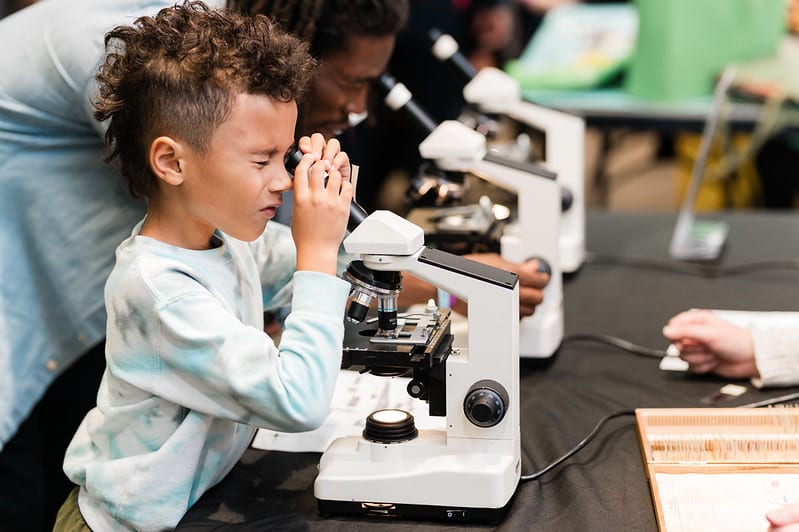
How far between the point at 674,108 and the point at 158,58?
7.87ft

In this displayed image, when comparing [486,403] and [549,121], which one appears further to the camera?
[549,121]

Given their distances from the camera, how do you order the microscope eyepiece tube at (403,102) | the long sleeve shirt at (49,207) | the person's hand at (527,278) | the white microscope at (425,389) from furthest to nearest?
the microscope eyepiece tube at (403,102) → the person's hand at (527,278) → the long sleeve shirt at (49,207) → the white microscope at (425,389)

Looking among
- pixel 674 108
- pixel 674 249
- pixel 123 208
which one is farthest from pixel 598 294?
pixel 674 108

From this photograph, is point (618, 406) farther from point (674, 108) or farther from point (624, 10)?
point (624, 10)

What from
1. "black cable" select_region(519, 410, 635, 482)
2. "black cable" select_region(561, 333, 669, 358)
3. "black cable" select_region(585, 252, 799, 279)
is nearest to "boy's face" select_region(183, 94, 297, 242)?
"black cable" select_region(519, 410, 635, 482)

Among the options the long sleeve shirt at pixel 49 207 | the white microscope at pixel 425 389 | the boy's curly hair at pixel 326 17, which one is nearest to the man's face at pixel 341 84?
the boy's curly hair at pixel 326 17

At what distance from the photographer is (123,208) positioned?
4.64ft

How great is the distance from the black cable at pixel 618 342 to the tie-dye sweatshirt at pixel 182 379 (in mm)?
681

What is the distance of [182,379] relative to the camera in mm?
1057

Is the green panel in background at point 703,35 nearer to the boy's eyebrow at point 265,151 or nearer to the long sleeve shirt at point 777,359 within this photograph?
the long sleeve shirt at point 777,359

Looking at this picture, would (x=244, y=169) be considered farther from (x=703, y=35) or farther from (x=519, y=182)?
(x=703, y=35)

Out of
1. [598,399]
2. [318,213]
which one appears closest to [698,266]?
[598,399]

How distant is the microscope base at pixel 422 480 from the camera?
41.6 inches

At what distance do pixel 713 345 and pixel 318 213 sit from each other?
0.66 metres
